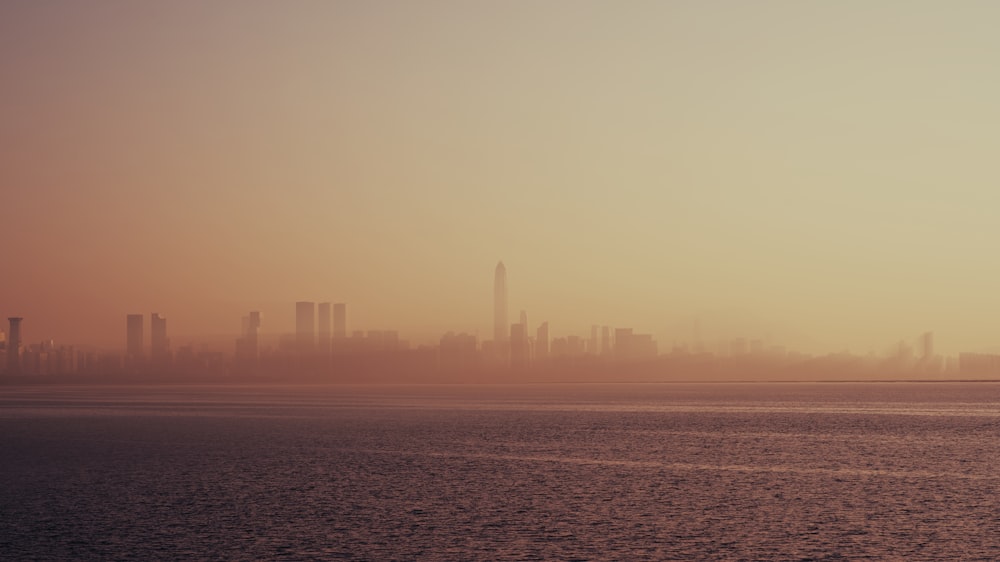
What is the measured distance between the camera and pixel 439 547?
19.9 meters

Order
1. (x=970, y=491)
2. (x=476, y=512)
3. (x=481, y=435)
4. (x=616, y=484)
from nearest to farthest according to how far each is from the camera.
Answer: (x=476, y=512), (x=970, y=491), (x=616, y=484), (x=481, y=435)

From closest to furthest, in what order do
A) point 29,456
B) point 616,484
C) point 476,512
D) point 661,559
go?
point 661,559 < point 476,512 < point 616,484 < point 29,456

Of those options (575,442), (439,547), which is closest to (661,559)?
(439,547)

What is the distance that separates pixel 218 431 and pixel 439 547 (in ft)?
146

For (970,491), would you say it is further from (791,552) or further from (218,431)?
(218,431)

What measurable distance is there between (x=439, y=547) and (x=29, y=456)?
97.4 ft

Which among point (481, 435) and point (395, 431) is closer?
point (481, 435)

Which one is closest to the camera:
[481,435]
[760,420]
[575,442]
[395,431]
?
[575,442]

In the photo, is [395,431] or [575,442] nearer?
[575,442]

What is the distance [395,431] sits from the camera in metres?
60.5

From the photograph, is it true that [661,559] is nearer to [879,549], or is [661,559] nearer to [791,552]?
[791,552]

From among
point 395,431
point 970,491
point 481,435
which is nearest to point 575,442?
point 481,435

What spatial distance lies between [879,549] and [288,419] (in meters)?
64.5

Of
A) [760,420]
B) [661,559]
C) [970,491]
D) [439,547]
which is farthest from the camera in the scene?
[760,420]
